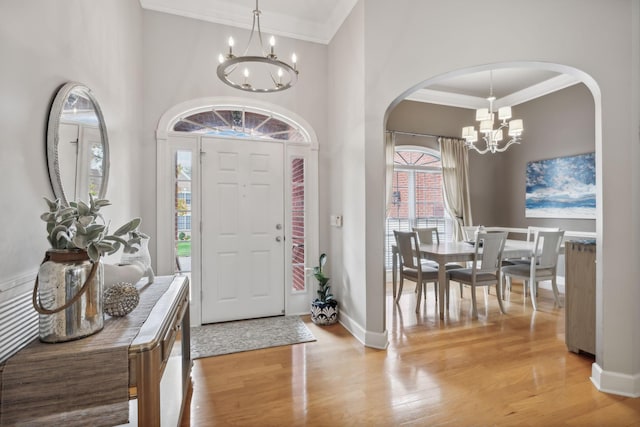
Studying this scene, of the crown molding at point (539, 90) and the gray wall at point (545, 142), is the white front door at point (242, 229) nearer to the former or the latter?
the gray wall at point (545, 142)

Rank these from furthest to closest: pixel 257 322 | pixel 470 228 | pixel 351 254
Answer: pixel 470 228
pixel 257 322
pixel 351 254

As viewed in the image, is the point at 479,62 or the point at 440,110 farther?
the point at 440,110

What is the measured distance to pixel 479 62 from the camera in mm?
2412

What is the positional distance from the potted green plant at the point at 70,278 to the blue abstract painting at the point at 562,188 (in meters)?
5.67

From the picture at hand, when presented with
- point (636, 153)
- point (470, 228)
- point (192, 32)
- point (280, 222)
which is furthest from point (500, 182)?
point (192, 32)

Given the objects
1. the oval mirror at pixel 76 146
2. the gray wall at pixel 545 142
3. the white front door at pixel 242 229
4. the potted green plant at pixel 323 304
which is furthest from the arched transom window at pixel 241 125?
the gray wall at pixel 545 142

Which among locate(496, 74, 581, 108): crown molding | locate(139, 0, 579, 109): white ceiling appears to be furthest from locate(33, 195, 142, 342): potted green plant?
locate(496, 74, 581, 108): crown molding

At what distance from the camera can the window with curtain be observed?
561 centimetres

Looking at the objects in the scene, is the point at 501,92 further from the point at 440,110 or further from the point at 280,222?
the point at 280,222

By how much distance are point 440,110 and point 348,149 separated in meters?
3.24

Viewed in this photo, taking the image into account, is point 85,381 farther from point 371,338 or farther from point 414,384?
point 371,338

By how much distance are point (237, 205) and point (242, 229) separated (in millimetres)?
286

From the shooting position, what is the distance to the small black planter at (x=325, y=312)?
3383 mm

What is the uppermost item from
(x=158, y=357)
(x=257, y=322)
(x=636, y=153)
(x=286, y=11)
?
(x=286, y=11)
